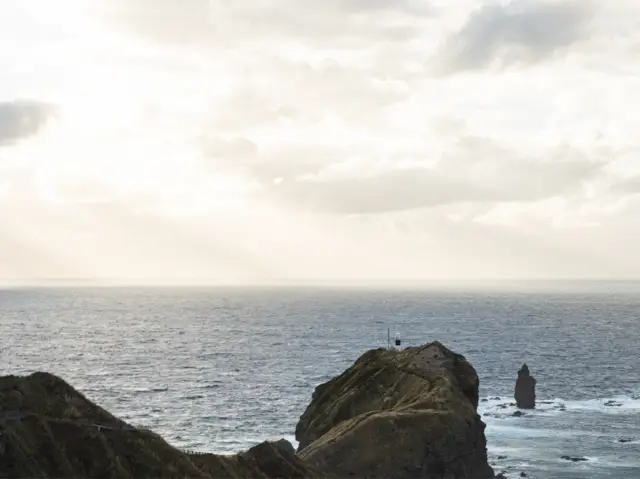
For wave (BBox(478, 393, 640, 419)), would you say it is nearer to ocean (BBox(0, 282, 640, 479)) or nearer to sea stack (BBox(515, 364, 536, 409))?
ocean (BBox(0, 282, 640, 479))

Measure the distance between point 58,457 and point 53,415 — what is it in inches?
98.7

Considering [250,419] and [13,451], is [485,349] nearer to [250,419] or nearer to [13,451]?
[250,419]

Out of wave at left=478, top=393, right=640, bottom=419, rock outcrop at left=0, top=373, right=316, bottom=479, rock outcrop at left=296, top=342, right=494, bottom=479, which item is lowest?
wave at left=478, top=393, right=640, bottom=419

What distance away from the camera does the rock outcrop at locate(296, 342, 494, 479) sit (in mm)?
54625

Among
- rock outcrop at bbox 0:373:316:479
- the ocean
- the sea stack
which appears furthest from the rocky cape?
the sea stack

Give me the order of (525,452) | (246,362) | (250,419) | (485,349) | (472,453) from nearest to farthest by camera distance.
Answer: (472,453)
(525,452)
(250,419)
(246,362)
(485,349)

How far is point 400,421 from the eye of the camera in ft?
189

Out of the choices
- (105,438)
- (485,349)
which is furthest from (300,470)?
(485,349)

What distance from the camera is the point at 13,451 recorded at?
28.1 meters

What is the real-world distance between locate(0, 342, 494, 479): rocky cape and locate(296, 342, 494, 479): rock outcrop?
9 centimetres

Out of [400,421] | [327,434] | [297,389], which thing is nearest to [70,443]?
[400,421]

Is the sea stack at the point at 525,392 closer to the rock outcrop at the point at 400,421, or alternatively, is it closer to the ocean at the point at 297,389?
the ocean at the point at 297,389

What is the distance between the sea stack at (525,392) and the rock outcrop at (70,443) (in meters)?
81.8

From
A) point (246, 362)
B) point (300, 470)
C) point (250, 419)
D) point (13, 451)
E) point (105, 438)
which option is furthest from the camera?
point (246, 362)
